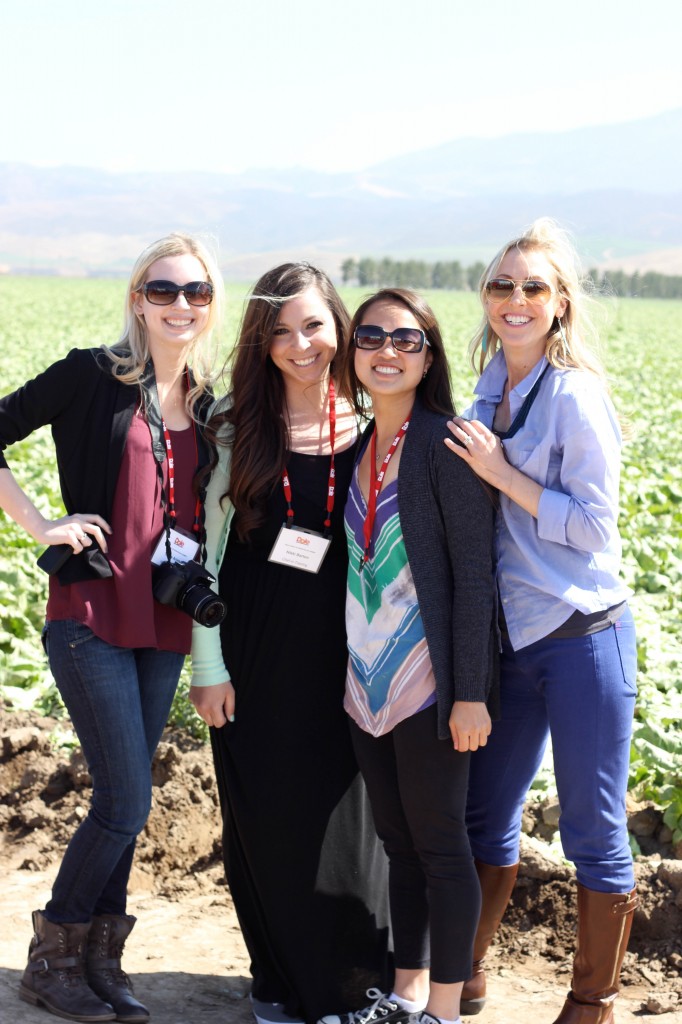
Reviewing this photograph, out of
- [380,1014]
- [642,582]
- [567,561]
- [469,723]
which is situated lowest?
[380,1014]

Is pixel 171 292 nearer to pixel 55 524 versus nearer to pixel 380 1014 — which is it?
pixel 55 524

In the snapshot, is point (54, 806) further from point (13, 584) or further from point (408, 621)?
point (408, 621)

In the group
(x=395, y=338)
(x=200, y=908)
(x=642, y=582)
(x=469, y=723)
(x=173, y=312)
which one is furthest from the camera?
(x=642, y=582)

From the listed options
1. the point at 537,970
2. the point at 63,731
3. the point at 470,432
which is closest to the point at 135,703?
the point at 470,432

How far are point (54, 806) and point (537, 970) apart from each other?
6.93 feet

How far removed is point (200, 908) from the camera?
4168 mm

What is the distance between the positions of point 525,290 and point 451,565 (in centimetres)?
72

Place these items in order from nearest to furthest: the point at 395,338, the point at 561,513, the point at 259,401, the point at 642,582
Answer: the point at 561,513, the point at 395,338, the point at 259,401, the point at 642,582

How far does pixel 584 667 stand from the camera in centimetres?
283

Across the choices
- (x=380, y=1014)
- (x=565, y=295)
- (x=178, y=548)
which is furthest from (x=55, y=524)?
(x=380, y=1014)

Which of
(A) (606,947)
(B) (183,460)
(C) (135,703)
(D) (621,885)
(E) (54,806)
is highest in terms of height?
(B) (183,460)

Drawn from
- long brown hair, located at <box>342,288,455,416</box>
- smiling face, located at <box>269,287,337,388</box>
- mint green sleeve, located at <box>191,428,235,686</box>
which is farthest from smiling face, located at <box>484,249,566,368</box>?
mint green sleeve, located at <box>191,428,235,686</box>

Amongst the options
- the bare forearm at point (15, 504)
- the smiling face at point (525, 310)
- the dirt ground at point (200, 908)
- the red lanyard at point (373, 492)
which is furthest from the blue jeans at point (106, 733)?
the smiling face at point (525, 310)

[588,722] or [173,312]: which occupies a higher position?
[173,312]
